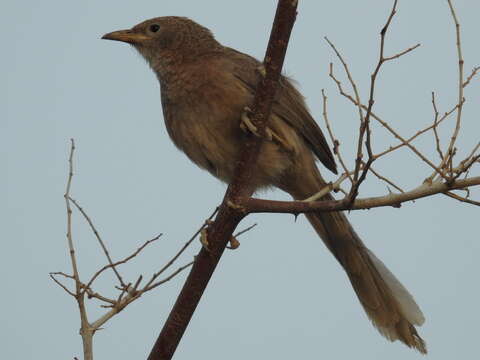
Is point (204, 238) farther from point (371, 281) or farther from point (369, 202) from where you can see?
point (371, 281)

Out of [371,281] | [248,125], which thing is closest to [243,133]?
[248,125]

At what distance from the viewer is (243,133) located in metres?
4.84

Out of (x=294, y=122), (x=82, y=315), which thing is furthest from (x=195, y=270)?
(x=294, y=122)

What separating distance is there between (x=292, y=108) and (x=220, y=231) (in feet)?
5.21

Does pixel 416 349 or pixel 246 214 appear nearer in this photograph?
pixel 246 214

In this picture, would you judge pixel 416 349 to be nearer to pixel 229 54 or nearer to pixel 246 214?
pixel 246 214

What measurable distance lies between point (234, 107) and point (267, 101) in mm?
962

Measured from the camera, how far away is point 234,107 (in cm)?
497

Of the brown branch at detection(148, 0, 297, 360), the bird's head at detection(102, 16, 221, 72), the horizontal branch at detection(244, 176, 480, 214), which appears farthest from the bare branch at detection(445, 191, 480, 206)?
the bird's head at detection(102, 16, 221, 72)

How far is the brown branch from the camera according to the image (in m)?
4.03

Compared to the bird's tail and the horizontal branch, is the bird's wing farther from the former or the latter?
the horizontal branch

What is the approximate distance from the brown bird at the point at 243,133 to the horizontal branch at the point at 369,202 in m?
0.96

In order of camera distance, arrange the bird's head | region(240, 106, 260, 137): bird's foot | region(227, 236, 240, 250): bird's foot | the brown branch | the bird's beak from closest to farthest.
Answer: the brown branch < region(240, 106, 260, 137): bird's foot < region(227, 236, 240, 250): bird's foot < the bird's head < the bird's beak

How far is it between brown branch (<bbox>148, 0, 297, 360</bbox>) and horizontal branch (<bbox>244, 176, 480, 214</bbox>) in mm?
232
